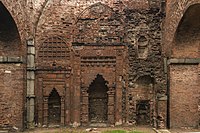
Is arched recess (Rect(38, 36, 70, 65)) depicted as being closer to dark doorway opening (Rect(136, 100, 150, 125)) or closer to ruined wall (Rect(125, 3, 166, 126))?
ruined wall (Rect(125, 3, 166, 126))

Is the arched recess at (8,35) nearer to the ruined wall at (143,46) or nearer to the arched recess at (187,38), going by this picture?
the ruined wall at (143,46)

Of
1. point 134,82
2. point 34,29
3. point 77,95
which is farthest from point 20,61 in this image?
point 134,82

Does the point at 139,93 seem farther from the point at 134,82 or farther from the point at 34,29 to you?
the point at 34,29

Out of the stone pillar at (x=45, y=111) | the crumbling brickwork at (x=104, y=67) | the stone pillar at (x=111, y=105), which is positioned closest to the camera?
the crumbling brickwork at (x=104, y=67)

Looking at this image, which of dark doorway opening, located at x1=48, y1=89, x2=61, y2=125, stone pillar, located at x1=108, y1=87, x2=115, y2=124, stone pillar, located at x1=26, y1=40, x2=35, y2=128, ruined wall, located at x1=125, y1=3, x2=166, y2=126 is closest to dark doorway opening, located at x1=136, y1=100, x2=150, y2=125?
ruined wall, located at x1=125, y1=3, x2=166, y2=126

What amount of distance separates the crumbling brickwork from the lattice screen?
0.14 feet

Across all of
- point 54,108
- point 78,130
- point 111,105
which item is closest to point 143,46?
point 111,105

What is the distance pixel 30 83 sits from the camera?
13180mm

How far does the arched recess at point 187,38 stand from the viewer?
11414 millimetres

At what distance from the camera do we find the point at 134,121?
13.7 m

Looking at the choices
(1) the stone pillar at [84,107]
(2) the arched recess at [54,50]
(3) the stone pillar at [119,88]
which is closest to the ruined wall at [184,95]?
(3) the stone pillar at [119,88]

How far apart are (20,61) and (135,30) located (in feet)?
16.8

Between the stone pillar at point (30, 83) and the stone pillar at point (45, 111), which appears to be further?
the stone pillar at point (45, 111)

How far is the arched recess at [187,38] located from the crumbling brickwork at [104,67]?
0.29m
